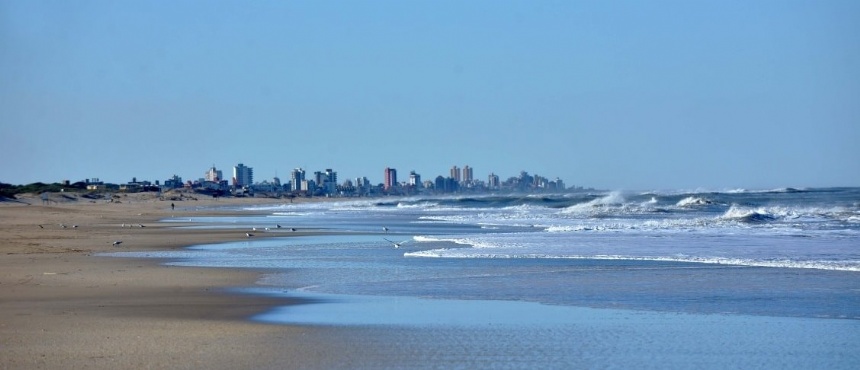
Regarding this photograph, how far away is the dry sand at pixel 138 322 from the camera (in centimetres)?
826

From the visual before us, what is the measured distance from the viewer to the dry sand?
27.1 feet

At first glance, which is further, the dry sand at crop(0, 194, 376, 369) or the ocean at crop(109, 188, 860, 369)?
the ocean at crop(109, 188, 860, 369)

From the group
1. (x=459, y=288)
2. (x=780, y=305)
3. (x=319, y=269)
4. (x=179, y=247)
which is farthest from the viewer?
(x=179, y=247)

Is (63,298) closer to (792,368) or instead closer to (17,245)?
(792,368)

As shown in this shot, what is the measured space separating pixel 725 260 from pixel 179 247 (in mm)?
13497

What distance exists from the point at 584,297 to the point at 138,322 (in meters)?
5.51

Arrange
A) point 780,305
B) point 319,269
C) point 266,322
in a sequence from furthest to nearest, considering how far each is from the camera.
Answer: point 319,269
point 780,305
point 266,322

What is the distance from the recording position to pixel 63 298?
12.5m

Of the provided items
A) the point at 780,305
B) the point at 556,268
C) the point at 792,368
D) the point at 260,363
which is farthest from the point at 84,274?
the point at 792,368

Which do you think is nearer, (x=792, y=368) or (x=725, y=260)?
(x=792, y=368)

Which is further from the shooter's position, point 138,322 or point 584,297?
point 584,297

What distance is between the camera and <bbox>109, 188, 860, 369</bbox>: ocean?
28.4 feet

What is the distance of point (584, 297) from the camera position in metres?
12.6

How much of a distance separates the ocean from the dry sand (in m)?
0.67
